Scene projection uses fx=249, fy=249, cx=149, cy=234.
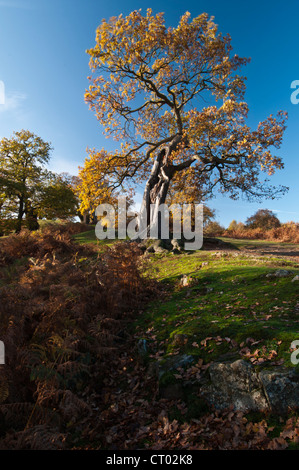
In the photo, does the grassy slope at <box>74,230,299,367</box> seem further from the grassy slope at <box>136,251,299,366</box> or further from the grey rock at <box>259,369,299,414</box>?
the grey rock at <box>259,369,299,414</box>

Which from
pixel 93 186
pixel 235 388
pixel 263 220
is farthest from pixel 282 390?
pixel 263 220

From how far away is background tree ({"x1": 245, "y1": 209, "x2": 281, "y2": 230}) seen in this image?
109 ft

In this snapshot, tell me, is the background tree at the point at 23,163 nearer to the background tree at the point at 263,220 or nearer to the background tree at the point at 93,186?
the background tree at the point at 93,186

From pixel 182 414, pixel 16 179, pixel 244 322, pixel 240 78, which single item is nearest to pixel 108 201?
pixel 240 78

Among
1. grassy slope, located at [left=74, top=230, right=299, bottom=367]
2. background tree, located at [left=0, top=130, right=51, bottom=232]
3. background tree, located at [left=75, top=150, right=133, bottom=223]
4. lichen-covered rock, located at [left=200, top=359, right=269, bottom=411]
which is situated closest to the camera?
lichen-covered rock, located at [left=200, top=359, right=269, bottom=411]

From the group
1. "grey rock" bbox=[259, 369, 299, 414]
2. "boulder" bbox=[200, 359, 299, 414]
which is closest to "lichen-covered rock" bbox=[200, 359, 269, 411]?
"boulder" bbox=[200, 359, 299, 414]

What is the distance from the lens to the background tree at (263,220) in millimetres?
33344

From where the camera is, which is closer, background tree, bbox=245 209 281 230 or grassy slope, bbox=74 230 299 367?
grassy slope, bbox=74 230 299 367

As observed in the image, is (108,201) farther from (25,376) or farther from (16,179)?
(16,179)

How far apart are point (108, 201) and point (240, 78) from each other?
12.9m

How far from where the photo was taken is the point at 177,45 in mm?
16391

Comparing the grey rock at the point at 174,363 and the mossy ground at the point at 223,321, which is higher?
the mossy ground at the point at 223,321

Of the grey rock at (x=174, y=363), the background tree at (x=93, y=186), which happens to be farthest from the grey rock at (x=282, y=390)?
the background tree at (x=93, y=186)

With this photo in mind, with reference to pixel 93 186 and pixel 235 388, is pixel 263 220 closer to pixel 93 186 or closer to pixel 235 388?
pixel 93 186
